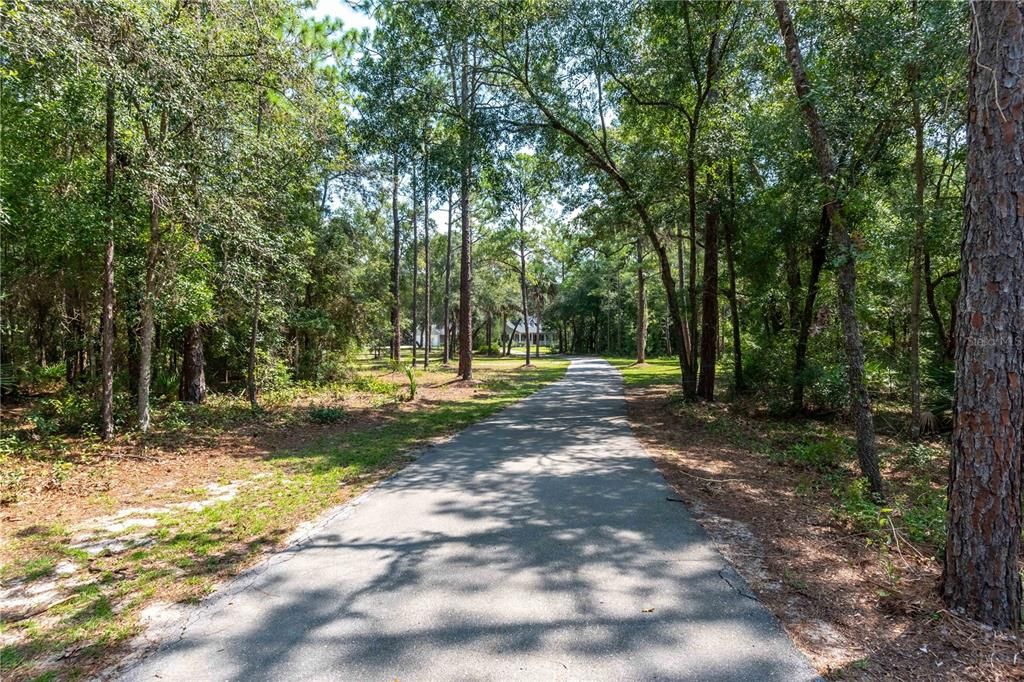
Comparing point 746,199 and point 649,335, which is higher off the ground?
point 746,199

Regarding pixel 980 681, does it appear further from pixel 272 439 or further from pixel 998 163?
pixel 272 439

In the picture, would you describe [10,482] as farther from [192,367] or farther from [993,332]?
[993,332]

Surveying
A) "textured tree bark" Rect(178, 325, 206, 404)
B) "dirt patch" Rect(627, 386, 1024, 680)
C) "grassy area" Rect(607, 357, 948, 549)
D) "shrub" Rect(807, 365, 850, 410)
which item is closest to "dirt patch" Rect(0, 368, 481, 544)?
"textured tree bark" Rect(178, 325, 206, 404)

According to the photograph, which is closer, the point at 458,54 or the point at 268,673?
the point at 268,673

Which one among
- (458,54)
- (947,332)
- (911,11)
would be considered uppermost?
(458,54)

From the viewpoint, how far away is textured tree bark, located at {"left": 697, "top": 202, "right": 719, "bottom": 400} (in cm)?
1176

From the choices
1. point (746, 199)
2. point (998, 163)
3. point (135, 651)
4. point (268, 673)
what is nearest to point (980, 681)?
point (998, 163)

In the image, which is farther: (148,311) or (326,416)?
(326,416)

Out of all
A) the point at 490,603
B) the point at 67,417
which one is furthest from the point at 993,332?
the point at 67,417

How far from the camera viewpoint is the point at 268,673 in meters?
2.46

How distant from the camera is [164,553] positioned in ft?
12.9

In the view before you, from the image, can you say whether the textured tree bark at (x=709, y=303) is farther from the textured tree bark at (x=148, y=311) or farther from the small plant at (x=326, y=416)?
the textured tree bark at (x=148, y=311)

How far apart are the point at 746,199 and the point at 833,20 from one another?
4.09 meters

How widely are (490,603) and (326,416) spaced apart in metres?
7.72
